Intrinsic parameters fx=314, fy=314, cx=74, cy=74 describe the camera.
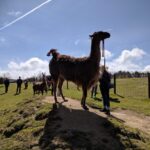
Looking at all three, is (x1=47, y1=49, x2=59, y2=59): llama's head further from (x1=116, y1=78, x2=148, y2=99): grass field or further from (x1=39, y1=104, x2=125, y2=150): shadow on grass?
(x1=116, y1=78, x2=148, y2=99): grass field

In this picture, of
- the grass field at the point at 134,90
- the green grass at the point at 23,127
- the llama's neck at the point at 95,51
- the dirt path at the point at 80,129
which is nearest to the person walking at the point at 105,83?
the llama's neck at the point at 95,51

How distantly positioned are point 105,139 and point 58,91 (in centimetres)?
521

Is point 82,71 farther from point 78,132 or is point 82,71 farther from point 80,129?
point 78,132

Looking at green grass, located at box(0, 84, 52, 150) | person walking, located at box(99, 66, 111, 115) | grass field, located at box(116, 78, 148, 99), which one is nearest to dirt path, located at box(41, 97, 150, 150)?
green grass, located at box(0, 84, 52, 150)

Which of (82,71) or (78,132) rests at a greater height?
(82,71)

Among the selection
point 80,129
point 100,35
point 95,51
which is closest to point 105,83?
point 95,51

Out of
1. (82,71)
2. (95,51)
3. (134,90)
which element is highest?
(95,51)

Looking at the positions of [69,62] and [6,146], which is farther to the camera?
[69,62]

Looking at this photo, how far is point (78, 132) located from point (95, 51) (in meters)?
3.46

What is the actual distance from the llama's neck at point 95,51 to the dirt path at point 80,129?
1.89 meters

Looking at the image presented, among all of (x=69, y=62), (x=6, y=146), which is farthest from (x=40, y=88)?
(x=6, y=146)

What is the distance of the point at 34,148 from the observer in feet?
27.2

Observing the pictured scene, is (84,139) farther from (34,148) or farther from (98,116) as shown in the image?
(98,116)

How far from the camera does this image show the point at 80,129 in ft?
30.0
